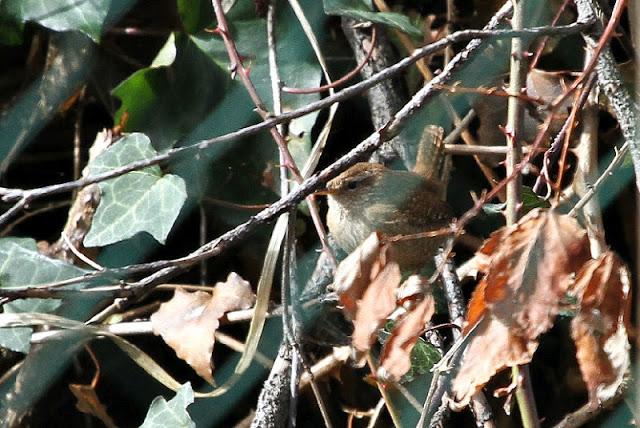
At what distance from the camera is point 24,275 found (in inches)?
54.6

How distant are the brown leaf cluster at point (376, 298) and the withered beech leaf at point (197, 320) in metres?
0.37

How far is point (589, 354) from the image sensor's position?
86 cm

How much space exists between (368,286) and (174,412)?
0.43 m

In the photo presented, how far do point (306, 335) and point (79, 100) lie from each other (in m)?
0.71

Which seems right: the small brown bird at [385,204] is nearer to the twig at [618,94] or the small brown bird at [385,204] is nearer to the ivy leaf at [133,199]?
the ivy leaf at [133,199]

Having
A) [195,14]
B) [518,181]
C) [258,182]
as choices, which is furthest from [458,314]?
[195,14]

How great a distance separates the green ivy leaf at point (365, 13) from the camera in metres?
1.47

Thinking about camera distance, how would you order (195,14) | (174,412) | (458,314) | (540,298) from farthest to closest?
(195,14) < (458,314) < (174,412) < (540,298)

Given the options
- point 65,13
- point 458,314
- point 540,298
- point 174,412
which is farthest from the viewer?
point 65,13

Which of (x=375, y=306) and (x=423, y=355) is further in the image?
(x=423, y=355)

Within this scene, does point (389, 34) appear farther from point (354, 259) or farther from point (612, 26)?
point (354, 259)

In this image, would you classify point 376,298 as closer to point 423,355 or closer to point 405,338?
point 405,338

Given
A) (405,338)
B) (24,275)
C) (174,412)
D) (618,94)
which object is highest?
(618,94)

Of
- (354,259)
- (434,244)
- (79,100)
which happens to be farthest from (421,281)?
(79,100)
